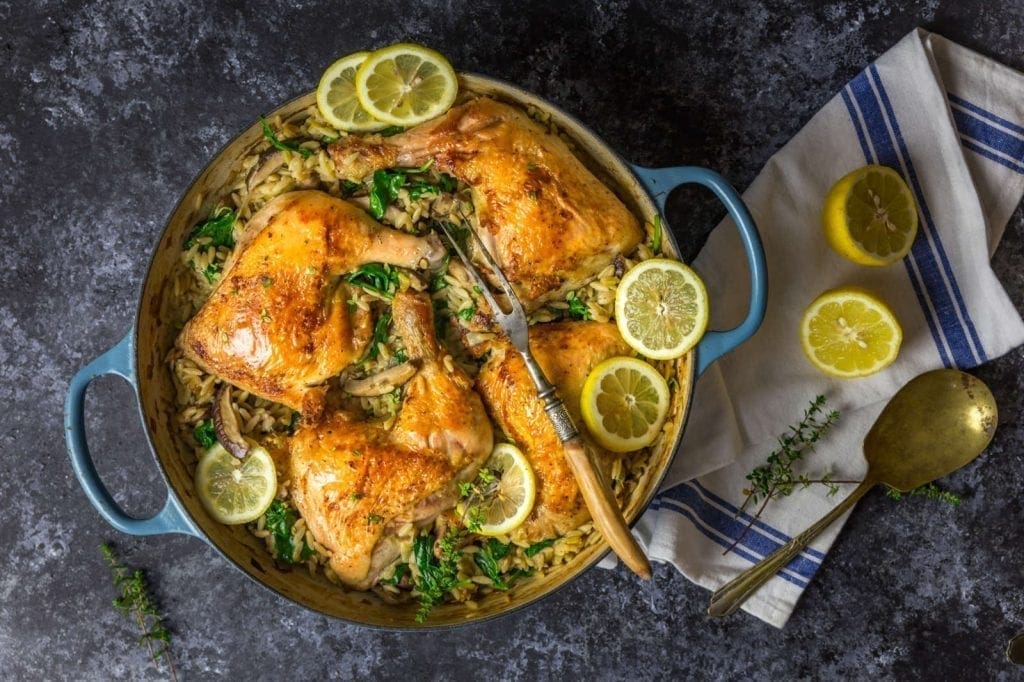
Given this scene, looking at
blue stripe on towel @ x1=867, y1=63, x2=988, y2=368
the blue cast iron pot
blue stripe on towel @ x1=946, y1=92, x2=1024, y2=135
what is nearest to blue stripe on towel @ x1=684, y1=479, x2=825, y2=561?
the blue cast iron pot

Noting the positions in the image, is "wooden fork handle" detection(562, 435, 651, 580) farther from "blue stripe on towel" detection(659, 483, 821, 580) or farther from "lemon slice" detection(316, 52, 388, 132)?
"lemon slice" detection(316, 52, 388, 132)

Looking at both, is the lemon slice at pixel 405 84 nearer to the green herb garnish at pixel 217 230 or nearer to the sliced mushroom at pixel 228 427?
the green herb garnish at pixel 217 230

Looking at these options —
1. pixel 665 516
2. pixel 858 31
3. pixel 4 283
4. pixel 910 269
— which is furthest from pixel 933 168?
pixel 4 283

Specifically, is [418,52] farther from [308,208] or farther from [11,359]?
[11,359]

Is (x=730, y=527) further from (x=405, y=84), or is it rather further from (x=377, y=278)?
(x=405, y=84)

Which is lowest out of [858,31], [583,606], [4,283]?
[583,606]
